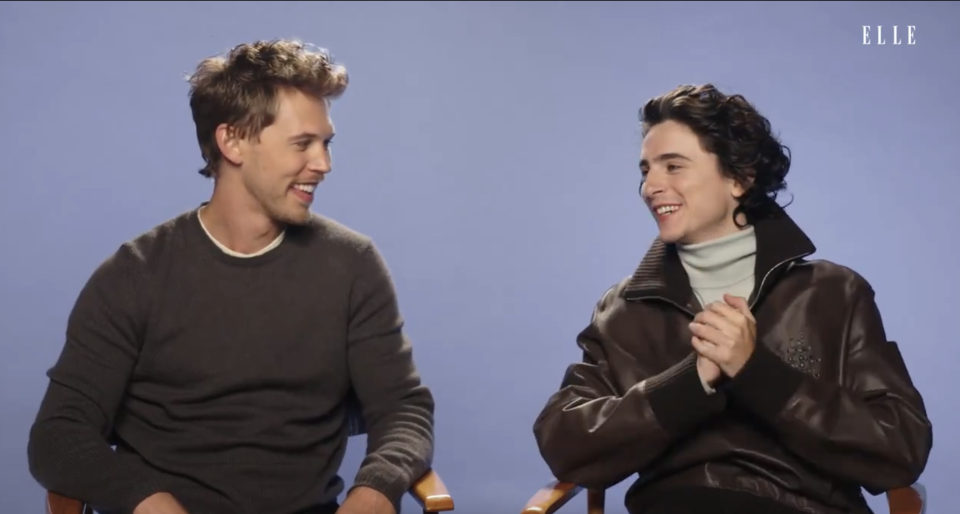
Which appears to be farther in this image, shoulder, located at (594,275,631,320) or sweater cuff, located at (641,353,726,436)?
shoulder, located at (594,275,631,320)

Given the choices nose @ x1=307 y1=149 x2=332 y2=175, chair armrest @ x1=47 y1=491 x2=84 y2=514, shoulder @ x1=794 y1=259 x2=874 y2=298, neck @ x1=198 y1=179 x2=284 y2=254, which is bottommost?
chair armrest @ x1=47 y1=491 x2=84 y2=514

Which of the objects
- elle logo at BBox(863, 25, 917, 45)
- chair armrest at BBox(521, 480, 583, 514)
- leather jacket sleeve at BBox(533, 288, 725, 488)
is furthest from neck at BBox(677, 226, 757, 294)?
elle logo at BBox(863, 25, 917, 45)

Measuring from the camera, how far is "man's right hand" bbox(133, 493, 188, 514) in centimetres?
253

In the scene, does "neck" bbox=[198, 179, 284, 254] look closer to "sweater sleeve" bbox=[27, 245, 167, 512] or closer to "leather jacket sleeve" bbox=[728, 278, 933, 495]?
"sweater sleeve" bbox=[27, 245, 167, 512]

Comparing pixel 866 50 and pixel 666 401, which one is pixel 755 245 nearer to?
pixel 666 401

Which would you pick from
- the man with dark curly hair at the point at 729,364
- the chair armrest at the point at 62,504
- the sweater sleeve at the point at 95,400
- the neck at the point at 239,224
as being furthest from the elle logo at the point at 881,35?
the chair armrest at the point at 62,504

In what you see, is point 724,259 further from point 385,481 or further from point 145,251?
point 145,251

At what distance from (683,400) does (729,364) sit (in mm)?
111

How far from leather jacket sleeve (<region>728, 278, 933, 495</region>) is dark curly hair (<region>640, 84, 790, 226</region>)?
0.38 meters

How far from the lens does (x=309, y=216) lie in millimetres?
2863

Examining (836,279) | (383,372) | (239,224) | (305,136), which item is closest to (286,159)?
(305,136)

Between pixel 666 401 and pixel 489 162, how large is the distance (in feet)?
6.62

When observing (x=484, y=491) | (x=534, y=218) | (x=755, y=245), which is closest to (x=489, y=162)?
(x=534, y=218)

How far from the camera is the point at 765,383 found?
247 cm
